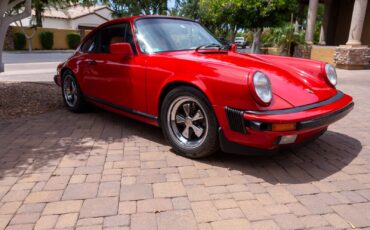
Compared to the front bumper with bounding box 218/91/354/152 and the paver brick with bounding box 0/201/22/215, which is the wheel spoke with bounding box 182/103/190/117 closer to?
the front bumper with bounding box 218/91/354/152

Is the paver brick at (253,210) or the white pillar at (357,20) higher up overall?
the white pillar at (357,20)

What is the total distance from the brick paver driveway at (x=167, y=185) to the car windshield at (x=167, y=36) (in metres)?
1.16

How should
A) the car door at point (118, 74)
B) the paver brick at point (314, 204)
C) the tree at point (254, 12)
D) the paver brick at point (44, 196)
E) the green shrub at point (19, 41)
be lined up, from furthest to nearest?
the green shrub at point (19, 41), the tree at point (254, 12), the car door at point (118, 74), the paver brick at point (44, 196), the paver brick at point (314, 204)

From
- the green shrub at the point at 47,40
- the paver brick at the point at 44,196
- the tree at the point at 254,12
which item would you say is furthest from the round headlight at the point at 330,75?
the green shrub at the point at 47,40

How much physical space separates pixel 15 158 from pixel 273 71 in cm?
288

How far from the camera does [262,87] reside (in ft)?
9.11

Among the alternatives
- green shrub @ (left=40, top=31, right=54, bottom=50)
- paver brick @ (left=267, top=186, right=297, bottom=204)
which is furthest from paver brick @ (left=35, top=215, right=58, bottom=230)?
green shrub @ (left=40, top=31, right=54, bottom=50)

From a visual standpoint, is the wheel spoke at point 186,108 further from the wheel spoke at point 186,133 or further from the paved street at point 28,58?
the paved street at point 28,58

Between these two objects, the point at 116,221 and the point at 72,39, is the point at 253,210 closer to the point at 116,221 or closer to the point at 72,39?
the point at 116,221

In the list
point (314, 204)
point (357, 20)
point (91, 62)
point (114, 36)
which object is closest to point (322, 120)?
point (314, 204)

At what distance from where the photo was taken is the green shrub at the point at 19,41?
25.4 metres

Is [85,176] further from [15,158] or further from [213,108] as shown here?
[213,108]

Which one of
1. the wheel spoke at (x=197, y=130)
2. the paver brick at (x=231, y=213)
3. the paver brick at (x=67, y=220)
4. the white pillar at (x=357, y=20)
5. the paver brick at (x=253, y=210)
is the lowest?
the paver brick at (x=67, y=220)

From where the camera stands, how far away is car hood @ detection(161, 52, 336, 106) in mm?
2997
